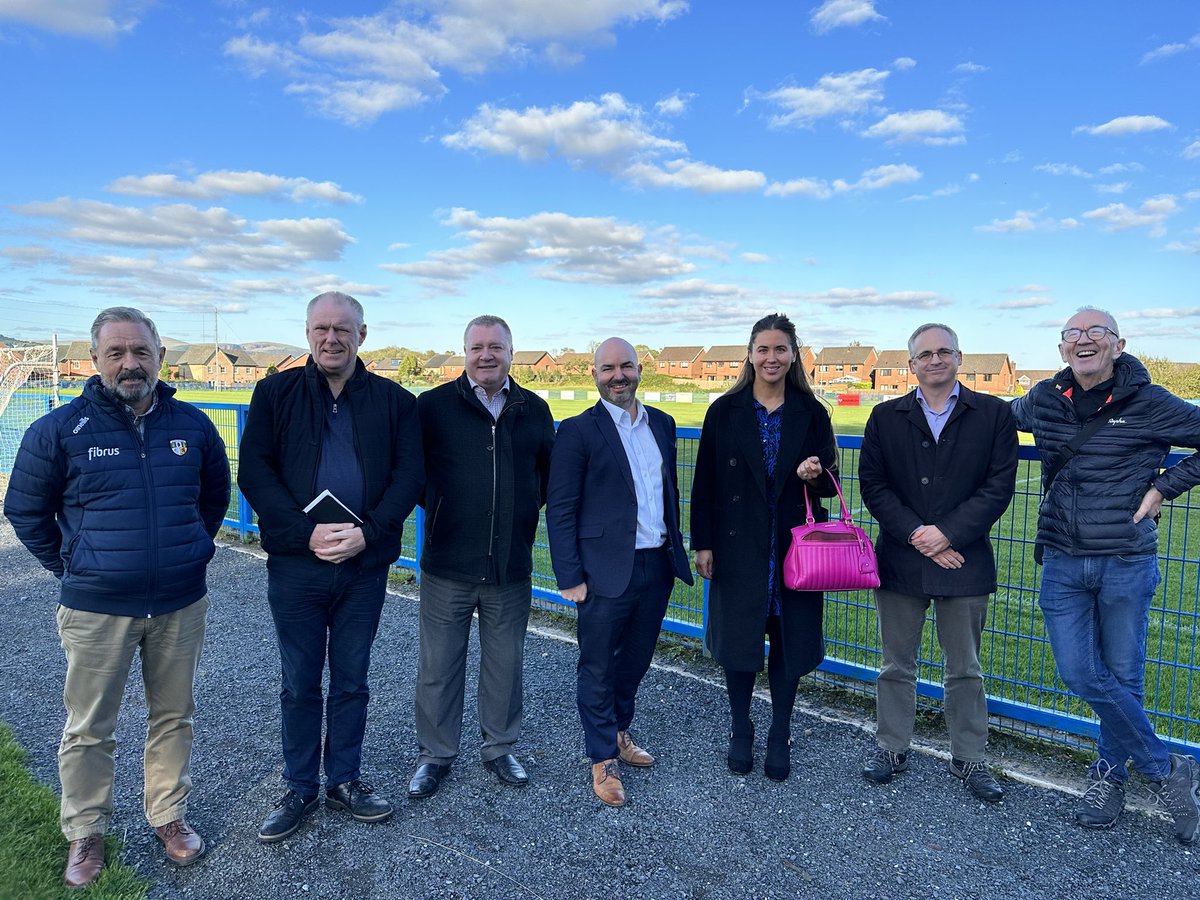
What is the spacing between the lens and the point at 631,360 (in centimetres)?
365

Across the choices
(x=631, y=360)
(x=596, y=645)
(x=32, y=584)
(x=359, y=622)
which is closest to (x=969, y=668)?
(x=596, y=645)

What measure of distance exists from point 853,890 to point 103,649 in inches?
127

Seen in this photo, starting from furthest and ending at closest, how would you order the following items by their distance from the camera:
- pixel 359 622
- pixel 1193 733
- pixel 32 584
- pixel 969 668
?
pixel 32 584
pixel 1193 733
pixel 969 668
pixel 359 622

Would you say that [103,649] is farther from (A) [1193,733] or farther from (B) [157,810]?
(A) [1193,733]

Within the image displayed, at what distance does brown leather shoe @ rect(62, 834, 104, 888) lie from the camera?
2.85m

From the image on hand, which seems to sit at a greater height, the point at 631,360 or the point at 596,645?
the point at 631,360

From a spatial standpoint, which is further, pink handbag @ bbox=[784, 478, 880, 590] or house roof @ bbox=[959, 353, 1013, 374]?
house roof @ bbox=[959, 353, 1013, 374]

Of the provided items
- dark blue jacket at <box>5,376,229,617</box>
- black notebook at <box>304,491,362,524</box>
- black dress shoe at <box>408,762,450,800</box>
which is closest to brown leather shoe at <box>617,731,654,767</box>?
black dress shoe at <box>408,762,450,800</box>

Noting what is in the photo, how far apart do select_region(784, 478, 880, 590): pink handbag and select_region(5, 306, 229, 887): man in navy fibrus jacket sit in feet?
9.05

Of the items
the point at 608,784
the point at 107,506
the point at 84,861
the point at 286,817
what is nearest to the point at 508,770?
the point at 608,784

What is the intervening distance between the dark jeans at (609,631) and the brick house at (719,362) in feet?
308

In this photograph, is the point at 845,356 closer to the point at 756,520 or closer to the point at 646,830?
the point at 756,520

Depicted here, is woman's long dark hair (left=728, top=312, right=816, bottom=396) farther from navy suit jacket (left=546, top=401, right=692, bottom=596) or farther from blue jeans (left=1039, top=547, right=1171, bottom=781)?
blue jeans (left=1039, top=547, right=1171, bottom=781)

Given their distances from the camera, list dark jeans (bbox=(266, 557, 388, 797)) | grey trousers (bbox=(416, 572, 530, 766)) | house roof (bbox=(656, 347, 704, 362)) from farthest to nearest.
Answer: house roof (bbox=(656, 347, 704, 362))
grey trousers (bbox=(416, 572, 530, 766))
dark jeans (bbox=(266, 557, 388, 797))
